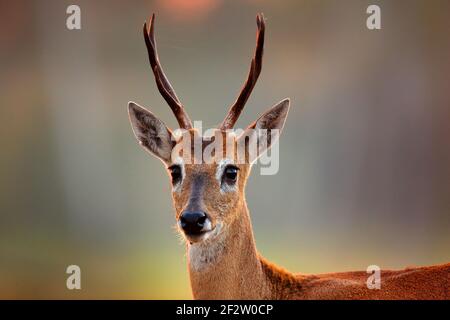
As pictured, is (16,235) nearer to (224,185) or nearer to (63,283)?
(63,283)

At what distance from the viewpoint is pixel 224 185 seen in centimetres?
540

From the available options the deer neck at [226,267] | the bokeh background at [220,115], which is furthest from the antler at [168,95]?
the bokeh background at [220,115]

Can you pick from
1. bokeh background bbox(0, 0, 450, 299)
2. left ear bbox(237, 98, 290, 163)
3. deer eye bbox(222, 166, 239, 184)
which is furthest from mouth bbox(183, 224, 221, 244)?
bokeh background bbox(0, 0, 450, 299)

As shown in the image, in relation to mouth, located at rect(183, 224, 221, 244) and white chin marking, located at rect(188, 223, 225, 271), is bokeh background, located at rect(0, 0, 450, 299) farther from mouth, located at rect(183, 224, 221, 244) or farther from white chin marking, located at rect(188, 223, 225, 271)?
mouth, located at rect(183, 224, 221, 244)

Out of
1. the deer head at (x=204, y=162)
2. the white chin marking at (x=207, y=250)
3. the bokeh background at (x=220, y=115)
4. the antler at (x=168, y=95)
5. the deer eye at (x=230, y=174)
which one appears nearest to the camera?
the deer head at (x=204, y=162)

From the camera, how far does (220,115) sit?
363 inches

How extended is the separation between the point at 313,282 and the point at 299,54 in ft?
16.9

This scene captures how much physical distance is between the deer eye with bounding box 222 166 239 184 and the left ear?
12.7 inches

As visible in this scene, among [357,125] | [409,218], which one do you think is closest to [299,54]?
[357,125]

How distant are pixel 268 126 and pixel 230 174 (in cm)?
59

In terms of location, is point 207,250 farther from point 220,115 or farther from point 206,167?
point 220,115

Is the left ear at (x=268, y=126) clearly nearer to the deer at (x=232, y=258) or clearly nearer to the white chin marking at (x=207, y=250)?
the deer at (x=232, y=258)

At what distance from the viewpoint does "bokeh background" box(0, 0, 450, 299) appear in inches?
377

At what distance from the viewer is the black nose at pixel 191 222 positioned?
199 inches
